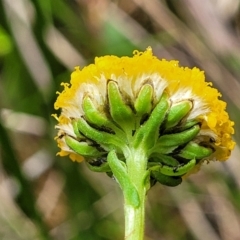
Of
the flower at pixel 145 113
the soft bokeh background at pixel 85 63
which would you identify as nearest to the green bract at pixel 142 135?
the flower at pixel 145 113

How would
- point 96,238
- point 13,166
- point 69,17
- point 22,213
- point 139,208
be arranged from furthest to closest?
1. point 69,17
2. point 22,213
3. point 96,238
4. point 13,166
5. point 139,208

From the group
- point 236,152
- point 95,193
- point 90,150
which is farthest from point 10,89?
point 90,150

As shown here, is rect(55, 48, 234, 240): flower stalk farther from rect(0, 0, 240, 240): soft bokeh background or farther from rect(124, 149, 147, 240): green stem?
rect(0, 0, 240, 240): soft bokeh background

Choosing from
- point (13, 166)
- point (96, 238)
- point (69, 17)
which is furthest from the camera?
point (69, 17)

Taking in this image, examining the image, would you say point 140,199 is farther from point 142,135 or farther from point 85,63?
point 85,63

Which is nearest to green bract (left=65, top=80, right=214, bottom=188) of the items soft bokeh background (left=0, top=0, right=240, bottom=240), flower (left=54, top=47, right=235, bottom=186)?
flower (left=54, top=47, right=235, bottom=186)

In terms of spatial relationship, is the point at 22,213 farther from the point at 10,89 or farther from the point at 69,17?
the point at 69,17

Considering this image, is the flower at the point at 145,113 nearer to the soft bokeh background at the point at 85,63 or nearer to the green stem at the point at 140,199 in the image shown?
the green stem at the point at 140,199
